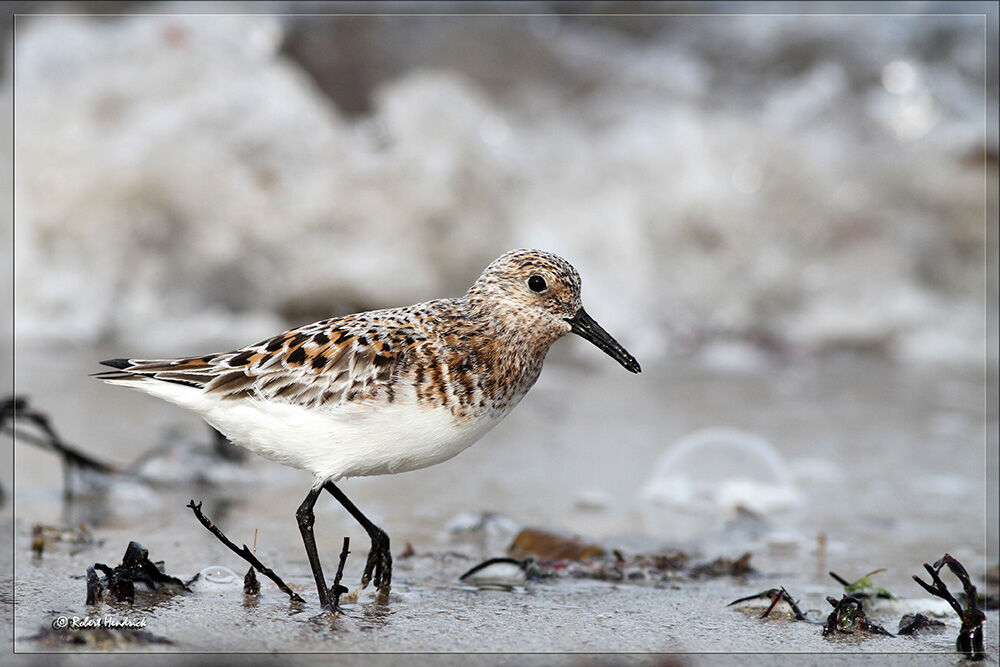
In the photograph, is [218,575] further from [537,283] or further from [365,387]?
[537,283]

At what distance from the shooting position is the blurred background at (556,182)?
8703mm

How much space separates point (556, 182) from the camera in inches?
394

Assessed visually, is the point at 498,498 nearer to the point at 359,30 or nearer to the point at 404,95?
the point at 404,95

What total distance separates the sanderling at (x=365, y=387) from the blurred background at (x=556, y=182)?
377 cm

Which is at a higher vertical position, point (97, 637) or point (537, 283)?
point (537, 283)

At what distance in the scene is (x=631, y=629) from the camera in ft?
10.5

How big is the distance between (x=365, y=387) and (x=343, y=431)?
15cm

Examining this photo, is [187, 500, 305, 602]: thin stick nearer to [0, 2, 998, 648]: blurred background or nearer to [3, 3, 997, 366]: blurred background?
[0, 2, 998, 648]: blurred background

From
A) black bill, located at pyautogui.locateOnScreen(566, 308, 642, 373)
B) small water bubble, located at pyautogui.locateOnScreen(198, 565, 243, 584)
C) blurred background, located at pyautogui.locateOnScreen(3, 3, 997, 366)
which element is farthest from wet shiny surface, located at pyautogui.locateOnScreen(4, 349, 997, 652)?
blurred background, located at pyautogui.locateOnScreen(3, 3, 997, 366)

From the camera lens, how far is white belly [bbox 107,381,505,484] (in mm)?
3375

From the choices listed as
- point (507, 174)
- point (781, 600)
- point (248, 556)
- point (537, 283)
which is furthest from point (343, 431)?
point (507, 174)

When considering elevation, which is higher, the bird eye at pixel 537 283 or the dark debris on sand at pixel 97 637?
the bird eye at pixel 537 283

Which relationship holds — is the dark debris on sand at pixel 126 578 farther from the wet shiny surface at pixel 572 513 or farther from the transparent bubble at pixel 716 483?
the transparent bubble at pixel 716 483

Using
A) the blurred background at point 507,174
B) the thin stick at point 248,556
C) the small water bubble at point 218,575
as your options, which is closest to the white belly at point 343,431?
the thin stick at point 248,556
